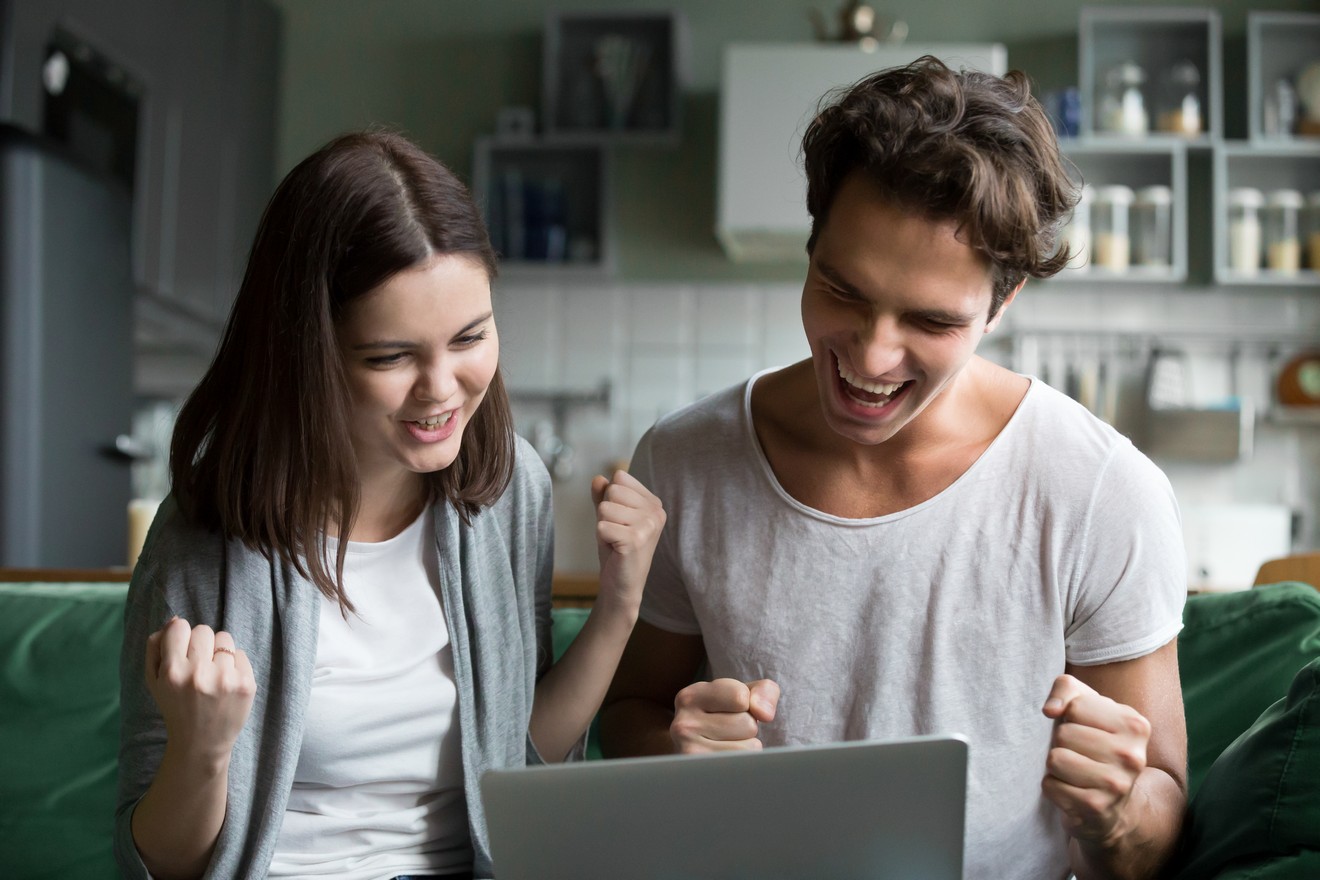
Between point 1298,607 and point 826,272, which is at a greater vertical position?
point 826,272

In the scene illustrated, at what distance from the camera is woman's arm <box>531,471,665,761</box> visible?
129 cm

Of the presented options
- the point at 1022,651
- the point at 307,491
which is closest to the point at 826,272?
the point at 1022,651

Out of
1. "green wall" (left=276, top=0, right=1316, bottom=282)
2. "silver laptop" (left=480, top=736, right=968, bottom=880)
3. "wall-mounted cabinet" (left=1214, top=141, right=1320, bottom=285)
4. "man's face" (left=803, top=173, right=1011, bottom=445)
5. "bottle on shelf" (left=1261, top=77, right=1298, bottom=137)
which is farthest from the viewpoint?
"green wall" (left=276, top=0, right=1316, bottom=282)

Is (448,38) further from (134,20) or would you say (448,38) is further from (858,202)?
(858,202)

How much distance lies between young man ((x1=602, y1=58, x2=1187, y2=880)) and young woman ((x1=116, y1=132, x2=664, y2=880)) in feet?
0.49

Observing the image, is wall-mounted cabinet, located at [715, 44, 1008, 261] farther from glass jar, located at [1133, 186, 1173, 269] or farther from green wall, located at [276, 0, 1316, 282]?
glass jar, located at [1133, 186, 1173, 269]

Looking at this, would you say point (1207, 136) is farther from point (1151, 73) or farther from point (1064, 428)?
point (1064, 428)

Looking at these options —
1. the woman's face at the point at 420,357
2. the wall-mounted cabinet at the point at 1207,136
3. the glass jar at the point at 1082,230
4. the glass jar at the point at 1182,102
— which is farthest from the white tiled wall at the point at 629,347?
the woman's face at the point at 420,357

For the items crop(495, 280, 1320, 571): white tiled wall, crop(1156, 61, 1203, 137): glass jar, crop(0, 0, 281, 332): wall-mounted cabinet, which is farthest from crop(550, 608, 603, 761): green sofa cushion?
crop(1156, 61, 1203, 137): glass jar

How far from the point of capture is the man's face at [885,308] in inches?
46.7

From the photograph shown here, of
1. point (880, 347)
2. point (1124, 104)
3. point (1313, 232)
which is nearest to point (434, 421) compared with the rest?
point (880, 347)

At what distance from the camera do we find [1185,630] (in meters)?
1.54

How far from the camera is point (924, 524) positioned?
136cm

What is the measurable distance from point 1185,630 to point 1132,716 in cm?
56
